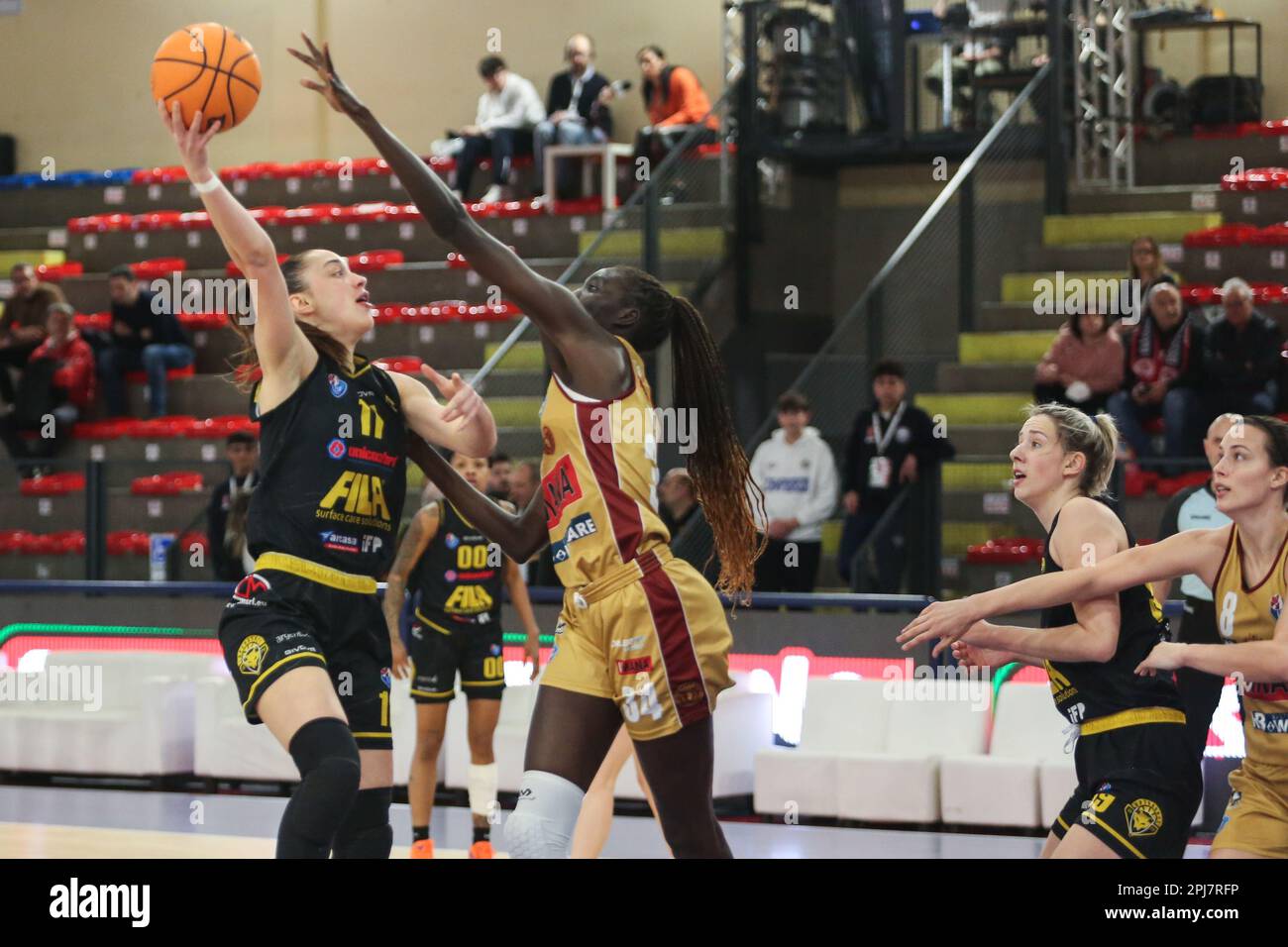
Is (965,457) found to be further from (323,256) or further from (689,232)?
(323,256)

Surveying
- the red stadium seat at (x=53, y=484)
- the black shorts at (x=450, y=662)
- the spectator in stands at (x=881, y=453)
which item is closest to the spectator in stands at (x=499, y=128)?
the red stadium seat at (x=53, y=484)

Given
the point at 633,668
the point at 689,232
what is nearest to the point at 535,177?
the point at 689,232

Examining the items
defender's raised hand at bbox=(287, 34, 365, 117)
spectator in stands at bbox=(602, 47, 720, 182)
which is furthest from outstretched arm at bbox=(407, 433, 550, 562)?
spectator in stands at bbox=(602, 47, 720, 182)

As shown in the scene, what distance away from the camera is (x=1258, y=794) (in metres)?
4.76

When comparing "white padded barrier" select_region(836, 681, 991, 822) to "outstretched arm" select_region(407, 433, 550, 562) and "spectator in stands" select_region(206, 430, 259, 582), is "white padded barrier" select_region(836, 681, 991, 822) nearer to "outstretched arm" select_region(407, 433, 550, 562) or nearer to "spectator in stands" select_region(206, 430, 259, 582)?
"outstretched arm" select_region(407, 433, 550, 562)

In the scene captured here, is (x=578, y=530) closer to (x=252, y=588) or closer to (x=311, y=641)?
(x=311, y=641)

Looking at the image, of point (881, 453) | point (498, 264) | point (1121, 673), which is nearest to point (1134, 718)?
point (1121, 673)

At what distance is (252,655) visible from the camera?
191 inches

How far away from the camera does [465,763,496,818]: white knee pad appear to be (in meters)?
8.16

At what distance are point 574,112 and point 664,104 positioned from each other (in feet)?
2.67

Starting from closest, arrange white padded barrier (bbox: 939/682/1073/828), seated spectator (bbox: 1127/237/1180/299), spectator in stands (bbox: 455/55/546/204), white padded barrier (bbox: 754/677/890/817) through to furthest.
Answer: white padded barrier (bbox: 939/682/1073/828)
white padded barrier (bbox: 754/677/890/817)
seated spectator (bbox: 1127/237/1180/299)
spectator in stands (bbox: 455/55/546/204)

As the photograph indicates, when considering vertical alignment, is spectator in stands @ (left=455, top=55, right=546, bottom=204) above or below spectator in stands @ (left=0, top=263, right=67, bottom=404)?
above

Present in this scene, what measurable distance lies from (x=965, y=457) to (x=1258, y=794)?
6599 millimetres

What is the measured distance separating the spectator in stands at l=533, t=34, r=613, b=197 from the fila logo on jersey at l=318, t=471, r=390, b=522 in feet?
36.6
